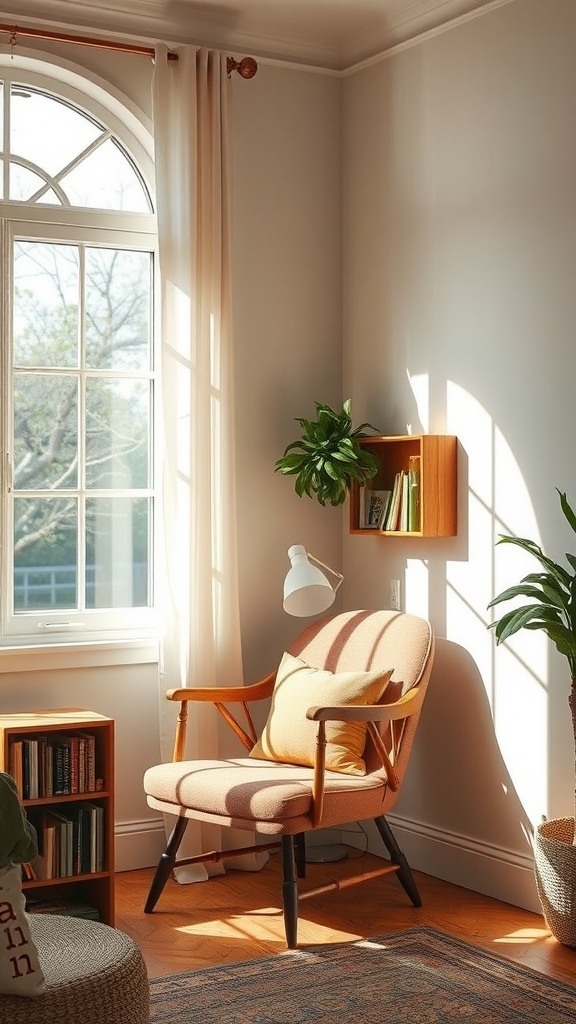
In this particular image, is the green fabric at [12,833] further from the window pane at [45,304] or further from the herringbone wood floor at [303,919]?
the window pane at [45,304]

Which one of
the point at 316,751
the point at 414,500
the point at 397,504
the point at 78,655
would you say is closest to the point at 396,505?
the point at 397,504

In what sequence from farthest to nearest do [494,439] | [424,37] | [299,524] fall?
1. [299,524]
2. [424,37]
3. [494,439]

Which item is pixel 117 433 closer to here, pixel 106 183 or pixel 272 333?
pixel 272 333

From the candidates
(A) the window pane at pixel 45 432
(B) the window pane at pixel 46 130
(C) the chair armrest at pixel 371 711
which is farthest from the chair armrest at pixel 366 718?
(B) the window pane at pixel 46 130

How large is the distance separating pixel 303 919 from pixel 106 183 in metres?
2.75

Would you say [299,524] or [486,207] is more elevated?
[486,207]

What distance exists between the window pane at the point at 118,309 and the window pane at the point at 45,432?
172 millimetres

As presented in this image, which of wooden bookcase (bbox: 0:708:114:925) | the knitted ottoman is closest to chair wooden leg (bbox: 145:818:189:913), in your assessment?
wooden bookcase (bbox: 0:708:114:925)

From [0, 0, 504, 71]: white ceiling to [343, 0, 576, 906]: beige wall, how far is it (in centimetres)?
10

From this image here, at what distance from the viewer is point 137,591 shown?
14.9 ft

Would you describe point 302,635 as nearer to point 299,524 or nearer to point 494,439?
point 299,524

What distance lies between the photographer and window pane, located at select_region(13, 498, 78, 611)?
432 cm

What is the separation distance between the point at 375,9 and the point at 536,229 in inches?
48.1

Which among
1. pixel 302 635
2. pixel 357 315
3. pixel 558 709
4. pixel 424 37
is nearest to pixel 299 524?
pixel 302 635
